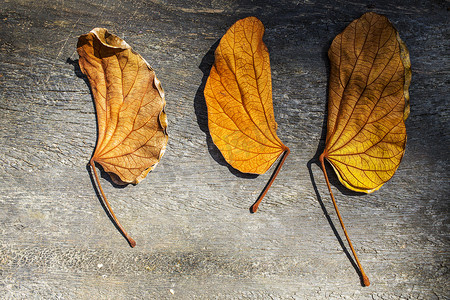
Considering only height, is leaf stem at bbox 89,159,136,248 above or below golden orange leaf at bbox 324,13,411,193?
below

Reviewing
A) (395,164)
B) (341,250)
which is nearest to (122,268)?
(341,250)

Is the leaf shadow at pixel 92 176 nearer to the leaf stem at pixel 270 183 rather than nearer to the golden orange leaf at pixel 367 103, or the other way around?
the leaf stem at pixel 270 183

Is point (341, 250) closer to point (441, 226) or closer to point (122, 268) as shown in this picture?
point (441, 226)

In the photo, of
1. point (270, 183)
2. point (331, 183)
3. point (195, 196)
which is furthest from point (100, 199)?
point (331, 183)

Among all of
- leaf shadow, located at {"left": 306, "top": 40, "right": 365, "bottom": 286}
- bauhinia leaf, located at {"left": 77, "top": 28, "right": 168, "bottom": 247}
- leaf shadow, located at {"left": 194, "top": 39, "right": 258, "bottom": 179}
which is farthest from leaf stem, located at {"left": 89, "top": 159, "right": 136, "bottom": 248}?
leaf shadow, located at {"left": 306, "top": 40, "right": 365, "bottom": 286}

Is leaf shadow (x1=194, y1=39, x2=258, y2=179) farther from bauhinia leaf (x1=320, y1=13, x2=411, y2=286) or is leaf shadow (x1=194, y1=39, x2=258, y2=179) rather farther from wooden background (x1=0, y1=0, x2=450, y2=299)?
bauhinia leaf (x1=320, y1=13, x2=411, y2=286)
